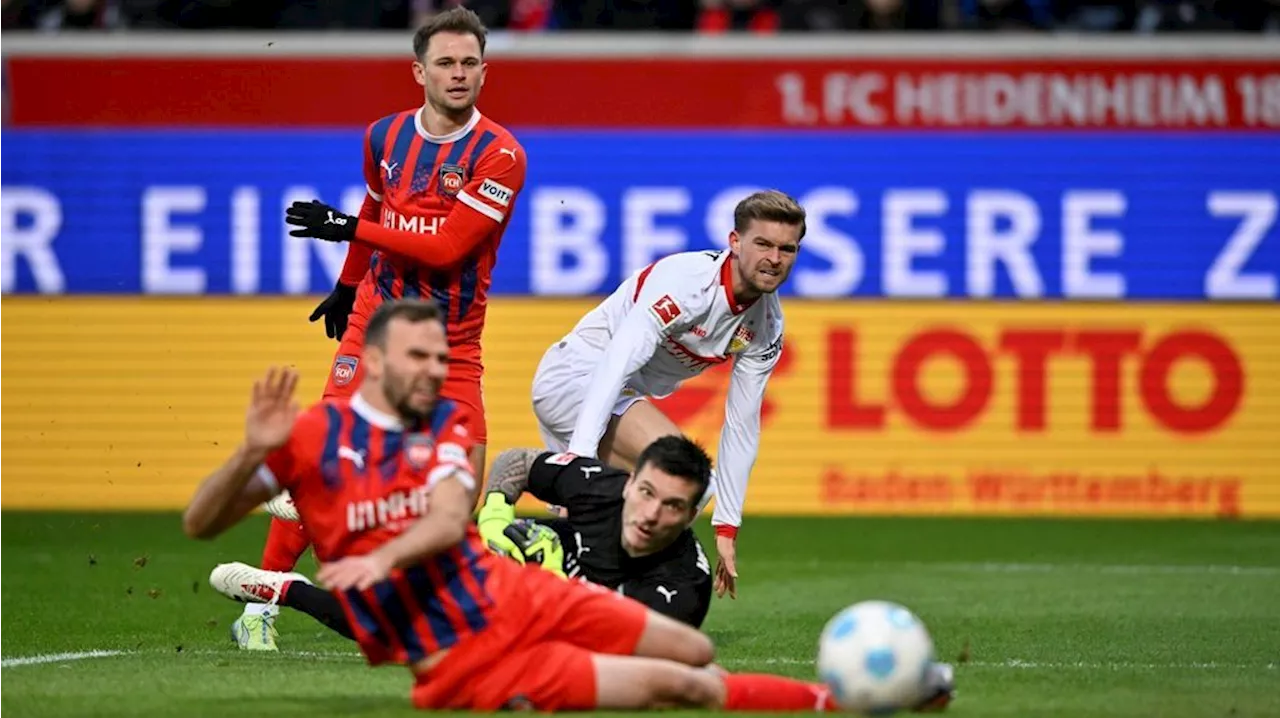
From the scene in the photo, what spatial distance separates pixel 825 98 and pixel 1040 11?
1876mm

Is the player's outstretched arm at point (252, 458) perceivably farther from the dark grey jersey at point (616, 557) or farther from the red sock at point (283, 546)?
the red sock at point (283, 546)

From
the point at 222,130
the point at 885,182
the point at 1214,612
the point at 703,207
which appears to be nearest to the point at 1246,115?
the point at 885,182

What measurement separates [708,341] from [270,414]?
11.5ft

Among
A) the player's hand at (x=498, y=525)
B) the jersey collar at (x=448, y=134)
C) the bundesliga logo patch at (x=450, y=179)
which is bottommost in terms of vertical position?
the player's hand at (x=498, y=525)

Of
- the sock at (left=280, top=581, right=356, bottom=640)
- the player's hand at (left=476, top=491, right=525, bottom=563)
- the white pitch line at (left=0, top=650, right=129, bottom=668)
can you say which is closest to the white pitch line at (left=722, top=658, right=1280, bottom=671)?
the player's hand at (left=476, top=491, right=525, bottom=563)

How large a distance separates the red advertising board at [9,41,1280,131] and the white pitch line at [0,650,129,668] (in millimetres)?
8001

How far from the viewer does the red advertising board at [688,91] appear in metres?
16.6

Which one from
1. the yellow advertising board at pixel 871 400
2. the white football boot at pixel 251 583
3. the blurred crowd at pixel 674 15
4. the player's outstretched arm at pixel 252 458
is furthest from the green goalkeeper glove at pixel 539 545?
the blurred crowd at pixel 674 15

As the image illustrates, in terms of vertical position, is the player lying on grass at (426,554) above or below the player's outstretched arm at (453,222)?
below

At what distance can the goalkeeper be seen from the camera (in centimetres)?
832

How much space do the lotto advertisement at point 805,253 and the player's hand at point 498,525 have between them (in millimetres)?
7915

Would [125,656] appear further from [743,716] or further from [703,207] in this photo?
[703,207]

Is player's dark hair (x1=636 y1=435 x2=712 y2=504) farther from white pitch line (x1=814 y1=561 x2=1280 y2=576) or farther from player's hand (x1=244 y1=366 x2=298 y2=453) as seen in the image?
white pitch line (x1=814 y1=561 x2=1280 y2=576)

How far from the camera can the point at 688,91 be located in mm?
16859
